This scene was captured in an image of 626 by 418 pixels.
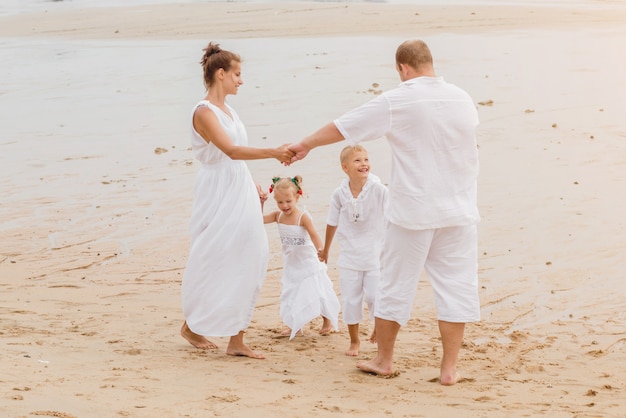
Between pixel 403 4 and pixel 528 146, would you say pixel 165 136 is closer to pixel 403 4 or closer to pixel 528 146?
pixel 528 146

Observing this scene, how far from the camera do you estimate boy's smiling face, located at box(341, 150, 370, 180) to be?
6980 mm

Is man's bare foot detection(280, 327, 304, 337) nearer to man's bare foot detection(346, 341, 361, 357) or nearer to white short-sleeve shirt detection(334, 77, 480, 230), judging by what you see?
man's bare foot detection(346, 341, 361, 357)

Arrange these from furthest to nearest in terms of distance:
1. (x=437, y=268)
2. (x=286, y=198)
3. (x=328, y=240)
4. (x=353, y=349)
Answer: (x=286, y=198) < (x=328, y=240) < (x=353, y=349) < (x=437, y=268)

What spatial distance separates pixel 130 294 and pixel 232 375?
8.27 ft

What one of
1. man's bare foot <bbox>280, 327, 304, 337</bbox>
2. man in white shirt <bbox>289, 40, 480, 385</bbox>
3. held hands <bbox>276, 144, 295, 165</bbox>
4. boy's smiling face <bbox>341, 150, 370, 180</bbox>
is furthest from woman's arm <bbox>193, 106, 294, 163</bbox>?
man's bare foot <bbox>280, 327, 304, 337</bbox>

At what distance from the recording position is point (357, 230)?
7.09 metres

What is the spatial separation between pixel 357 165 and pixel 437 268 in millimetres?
1096

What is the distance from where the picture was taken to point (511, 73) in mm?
17078

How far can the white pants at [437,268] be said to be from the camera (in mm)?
6109

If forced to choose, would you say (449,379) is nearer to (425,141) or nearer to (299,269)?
(425,141)

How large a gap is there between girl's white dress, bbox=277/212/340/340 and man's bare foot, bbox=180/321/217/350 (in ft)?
1.96

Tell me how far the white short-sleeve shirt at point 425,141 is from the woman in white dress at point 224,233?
1.01 metres

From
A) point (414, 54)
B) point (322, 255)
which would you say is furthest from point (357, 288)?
point (414, 54)

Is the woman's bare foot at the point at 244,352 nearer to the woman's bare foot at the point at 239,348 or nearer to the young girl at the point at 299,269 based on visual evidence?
the woman's bare foot at the point at 239,348
